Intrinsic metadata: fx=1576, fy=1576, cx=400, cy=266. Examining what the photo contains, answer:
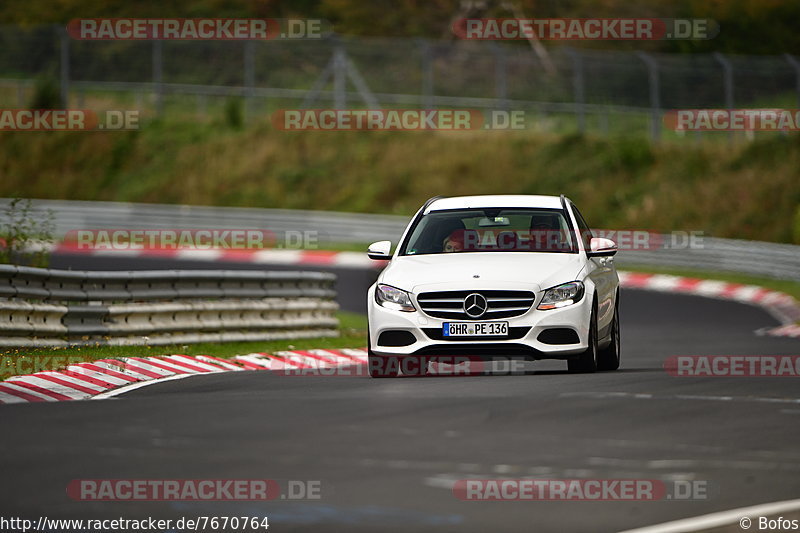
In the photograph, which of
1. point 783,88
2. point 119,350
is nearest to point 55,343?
point 119,350

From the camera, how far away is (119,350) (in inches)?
645

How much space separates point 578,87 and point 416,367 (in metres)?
29.2

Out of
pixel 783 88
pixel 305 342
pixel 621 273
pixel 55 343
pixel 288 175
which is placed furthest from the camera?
pixel 288 175

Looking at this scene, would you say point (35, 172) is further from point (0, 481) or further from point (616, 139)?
point (0, 481)

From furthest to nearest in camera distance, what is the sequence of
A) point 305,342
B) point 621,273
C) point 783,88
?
point 783,88 → point 621,273 → point 305,342

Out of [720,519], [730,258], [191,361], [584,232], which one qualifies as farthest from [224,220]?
[720,519]

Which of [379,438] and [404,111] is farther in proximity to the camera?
[404,111]

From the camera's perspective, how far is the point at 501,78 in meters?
43.5

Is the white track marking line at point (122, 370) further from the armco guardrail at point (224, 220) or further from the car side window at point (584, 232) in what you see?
the armco guardrail at point (224, 220)

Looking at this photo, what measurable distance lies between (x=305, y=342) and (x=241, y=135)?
3149 cm

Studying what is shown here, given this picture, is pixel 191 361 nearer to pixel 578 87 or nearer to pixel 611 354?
pixel 611 354

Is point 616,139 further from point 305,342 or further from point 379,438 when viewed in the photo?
point 379,438

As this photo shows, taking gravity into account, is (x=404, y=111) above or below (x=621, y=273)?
above

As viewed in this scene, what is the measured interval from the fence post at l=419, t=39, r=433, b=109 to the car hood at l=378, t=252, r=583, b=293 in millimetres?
28202
